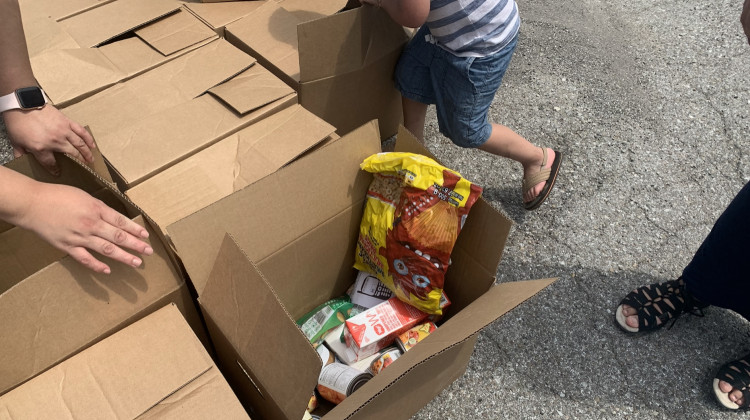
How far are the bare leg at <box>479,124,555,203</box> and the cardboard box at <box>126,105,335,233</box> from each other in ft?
2.12

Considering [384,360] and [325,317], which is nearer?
[384,360]

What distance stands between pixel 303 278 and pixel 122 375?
1.64 feet

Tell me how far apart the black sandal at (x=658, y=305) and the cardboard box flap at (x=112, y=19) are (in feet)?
5.54

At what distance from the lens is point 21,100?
114cm

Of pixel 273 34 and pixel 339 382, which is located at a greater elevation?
pixel 273 34

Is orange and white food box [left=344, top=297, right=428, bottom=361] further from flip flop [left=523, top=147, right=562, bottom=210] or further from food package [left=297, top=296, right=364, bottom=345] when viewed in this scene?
flip flop [left=523, top=147, right=562, bottom=210]

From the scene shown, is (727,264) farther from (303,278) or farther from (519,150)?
(303,278)

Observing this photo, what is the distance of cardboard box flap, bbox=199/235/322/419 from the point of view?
2.98 feet

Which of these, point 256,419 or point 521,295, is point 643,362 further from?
point 256,419

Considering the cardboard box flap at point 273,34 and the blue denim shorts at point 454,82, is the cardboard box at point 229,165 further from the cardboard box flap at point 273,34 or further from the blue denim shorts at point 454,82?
the blue denim shorts at point 454,82

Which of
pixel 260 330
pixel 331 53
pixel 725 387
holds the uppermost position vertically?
pixel 331 53

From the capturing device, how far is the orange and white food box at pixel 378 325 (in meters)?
1.31

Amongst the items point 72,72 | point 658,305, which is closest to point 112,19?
point 72,72

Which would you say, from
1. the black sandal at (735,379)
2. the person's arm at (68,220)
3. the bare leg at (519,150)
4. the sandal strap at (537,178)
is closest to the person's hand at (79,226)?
the person's arm at (68,220)
